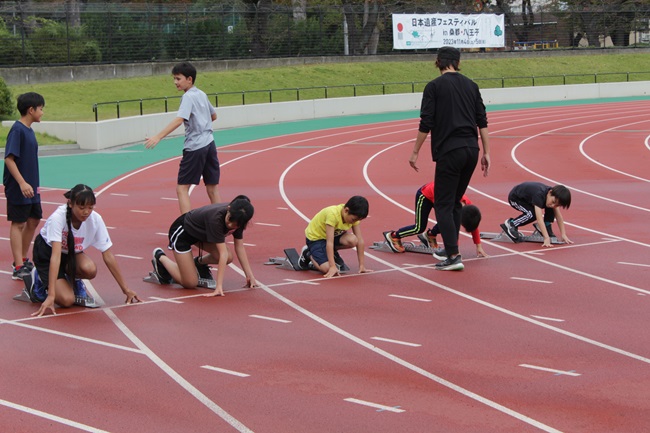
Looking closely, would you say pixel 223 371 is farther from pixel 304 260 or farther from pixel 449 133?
pixel 449 133

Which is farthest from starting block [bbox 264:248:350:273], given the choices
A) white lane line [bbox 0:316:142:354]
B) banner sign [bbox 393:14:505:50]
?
banner sign [bbox 393:14:505:50]

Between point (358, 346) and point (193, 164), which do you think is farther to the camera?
point (193, 164)

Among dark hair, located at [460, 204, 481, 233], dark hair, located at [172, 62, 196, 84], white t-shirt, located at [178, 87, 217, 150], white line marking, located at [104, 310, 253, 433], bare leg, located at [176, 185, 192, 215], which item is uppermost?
dark hair, located at [172, 62, 196, 84]

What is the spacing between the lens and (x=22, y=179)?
31.9 ft

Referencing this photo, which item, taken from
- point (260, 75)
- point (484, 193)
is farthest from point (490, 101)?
point (484, 193)

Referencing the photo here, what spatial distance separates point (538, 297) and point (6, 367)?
14.9 feet

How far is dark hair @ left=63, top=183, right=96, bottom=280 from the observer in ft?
27.2

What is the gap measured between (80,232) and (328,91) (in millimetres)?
36548

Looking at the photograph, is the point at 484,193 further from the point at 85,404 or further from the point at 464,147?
the point at 85,404

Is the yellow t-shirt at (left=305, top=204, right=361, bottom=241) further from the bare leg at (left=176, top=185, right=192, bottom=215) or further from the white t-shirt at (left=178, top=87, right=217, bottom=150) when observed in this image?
the white t-shirt at (left=178, top=87, right=217, bottom=150)

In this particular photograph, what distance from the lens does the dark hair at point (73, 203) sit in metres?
8.28

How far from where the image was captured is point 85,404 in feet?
20.6

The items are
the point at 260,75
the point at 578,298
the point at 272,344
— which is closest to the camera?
the point at 272,344

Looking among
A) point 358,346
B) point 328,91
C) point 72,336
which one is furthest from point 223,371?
point 328,91
